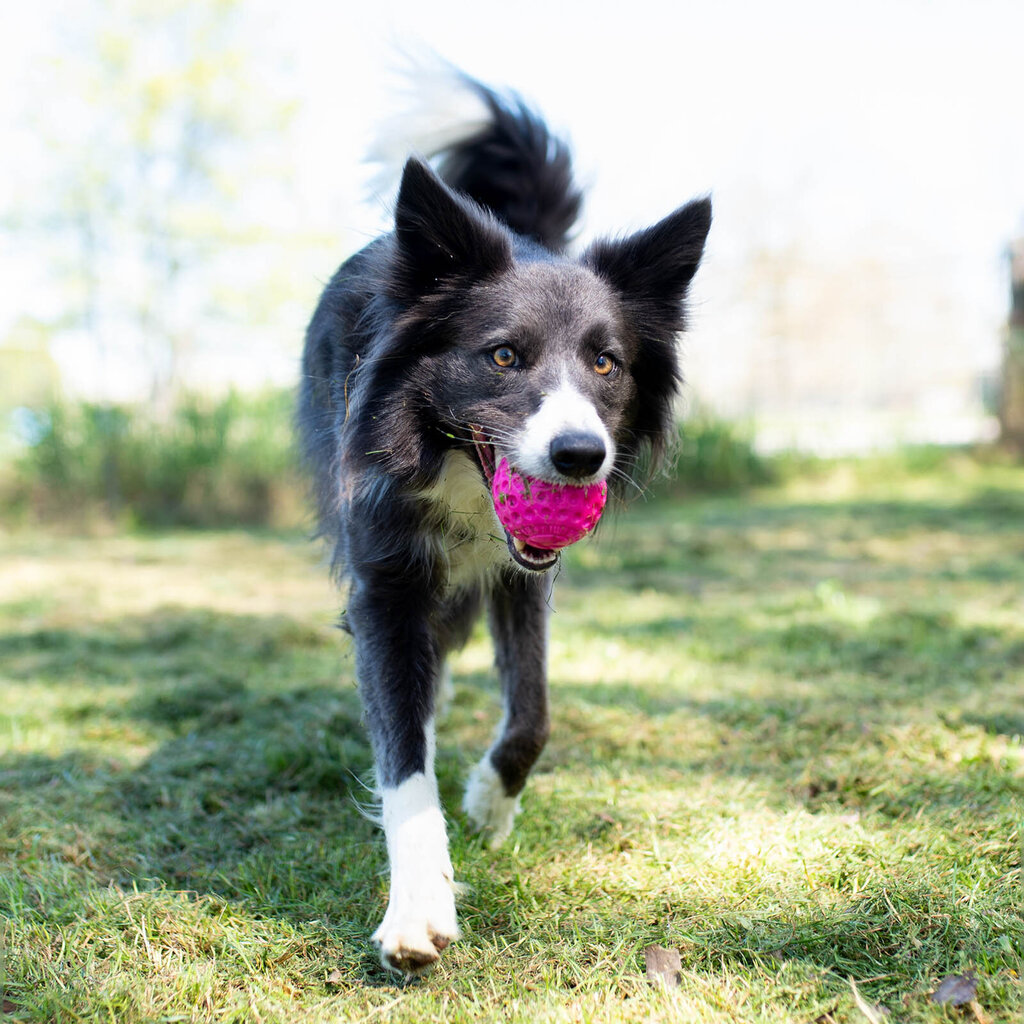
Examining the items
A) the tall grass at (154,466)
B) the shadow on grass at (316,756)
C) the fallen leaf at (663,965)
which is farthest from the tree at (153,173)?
the fallen leaf at (663,965)

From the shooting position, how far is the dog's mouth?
236cm

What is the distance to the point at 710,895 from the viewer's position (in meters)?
2.24

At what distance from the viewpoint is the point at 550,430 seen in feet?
7.21

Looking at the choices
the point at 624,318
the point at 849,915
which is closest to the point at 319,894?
the point at 849,915

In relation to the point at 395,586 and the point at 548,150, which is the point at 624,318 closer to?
the point at 395,586

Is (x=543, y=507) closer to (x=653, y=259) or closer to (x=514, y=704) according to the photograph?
(x=514, y=704)

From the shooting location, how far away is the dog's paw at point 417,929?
6.47 ft

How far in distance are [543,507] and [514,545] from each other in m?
0.18

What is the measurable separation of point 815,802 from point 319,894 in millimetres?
1483

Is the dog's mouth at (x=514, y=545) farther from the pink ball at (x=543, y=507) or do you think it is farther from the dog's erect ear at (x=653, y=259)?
the dog's erect ear at (x=653, y=259)

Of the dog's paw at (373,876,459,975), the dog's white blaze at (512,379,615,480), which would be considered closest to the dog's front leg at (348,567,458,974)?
the dog's paw at (373,876,459,975)

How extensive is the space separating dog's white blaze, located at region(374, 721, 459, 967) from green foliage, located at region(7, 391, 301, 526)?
25.7ft

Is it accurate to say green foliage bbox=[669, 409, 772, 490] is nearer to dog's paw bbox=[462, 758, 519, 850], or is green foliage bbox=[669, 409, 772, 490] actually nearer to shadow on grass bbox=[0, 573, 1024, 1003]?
shadow on grass bbox=[0, 573, 1024, 1003]

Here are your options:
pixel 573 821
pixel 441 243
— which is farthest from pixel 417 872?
pixel 441 243
